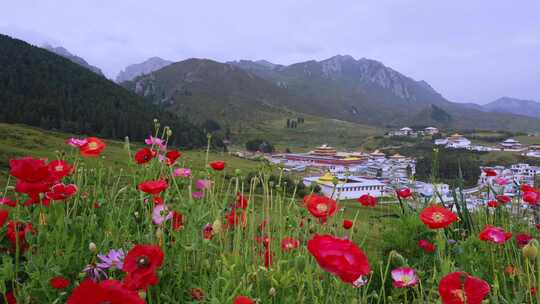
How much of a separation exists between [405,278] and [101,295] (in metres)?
1.12

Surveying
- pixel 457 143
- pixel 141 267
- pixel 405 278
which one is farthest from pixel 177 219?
pixel 457 143

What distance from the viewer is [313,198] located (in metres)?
1.95

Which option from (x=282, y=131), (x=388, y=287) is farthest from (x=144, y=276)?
(x=282, y=131)

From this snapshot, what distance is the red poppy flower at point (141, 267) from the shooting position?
1141mm

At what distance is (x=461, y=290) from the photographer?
4.00 ft

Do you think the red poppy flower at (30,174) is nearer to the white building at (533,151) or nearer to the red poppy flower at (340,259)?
the red poppy flower at (340,259)

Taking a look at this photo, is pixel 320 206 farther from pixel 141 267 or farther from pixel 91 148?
pixel 91 148

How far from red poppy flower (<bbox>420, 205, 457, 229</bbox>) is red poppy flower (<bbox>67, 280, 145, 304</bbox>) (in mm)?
1350

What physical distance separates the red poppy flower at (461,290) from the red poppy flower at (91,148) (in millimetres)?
1886

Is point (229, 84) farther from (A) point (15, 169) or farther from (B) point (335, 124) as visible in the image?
(A) point (15, 169)

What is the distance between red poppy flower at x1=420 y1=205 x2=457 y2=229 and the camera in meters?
1.77

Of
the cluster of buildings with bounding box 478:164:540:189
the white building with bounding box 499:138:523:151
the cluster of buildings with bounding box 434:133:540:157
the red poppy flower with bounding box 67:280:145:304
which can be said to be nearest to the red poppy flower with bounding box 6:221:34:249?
the red poppy flower with bounding box 67:280:145:304

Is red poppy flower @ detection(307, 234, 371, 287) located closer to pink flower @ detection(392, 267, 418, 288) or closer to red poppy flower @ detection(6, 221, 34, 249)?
pink flower @ detection(392, 267, 418, 288)

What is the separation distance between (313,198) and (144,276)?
3.26ft
